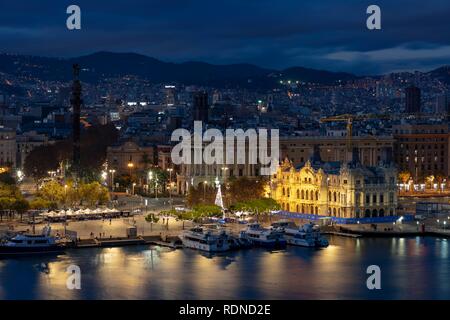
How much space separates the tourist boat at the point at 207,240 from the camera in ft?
118

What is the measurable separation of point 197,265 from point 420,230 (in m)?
10.0

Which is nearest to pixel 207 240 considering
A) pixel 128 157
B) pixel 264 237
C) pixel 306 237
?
pixel 264 237

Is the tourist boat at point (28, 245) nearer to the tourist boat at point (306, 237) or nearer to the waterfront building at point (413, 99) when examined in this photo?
the tourist boat at point (306, 237)

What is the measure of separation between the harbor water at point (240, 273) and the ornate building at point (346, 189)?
487 centimetres

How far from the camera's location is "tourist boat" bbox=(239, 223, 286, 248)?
122 feet

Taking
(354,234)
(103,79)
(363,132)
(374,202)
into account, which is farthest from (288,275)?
(103,79)

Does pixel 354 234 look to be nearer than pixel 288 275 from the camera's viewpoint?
No

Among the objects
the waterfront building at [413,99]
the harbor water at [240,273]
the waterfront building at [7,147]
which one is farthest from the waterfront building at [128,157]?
the waterfront building at [413,99]

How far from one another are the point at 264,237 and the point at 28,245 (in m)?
7.24

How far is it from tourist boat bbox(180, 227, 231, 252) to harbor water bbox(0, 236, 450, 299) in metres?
0.38

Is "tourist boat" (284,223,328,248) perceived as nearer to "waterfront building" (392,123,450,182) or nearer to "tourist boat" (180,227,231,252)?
"tourist boat" (180,227,231,252)

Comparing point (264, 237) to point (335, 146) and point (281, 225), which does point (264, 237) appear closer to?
point (281, 225)

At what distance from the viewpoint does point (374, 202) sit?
43.2 meters

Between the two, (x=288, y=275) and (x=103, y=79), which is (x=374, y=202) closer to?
(x=288, y=275)
